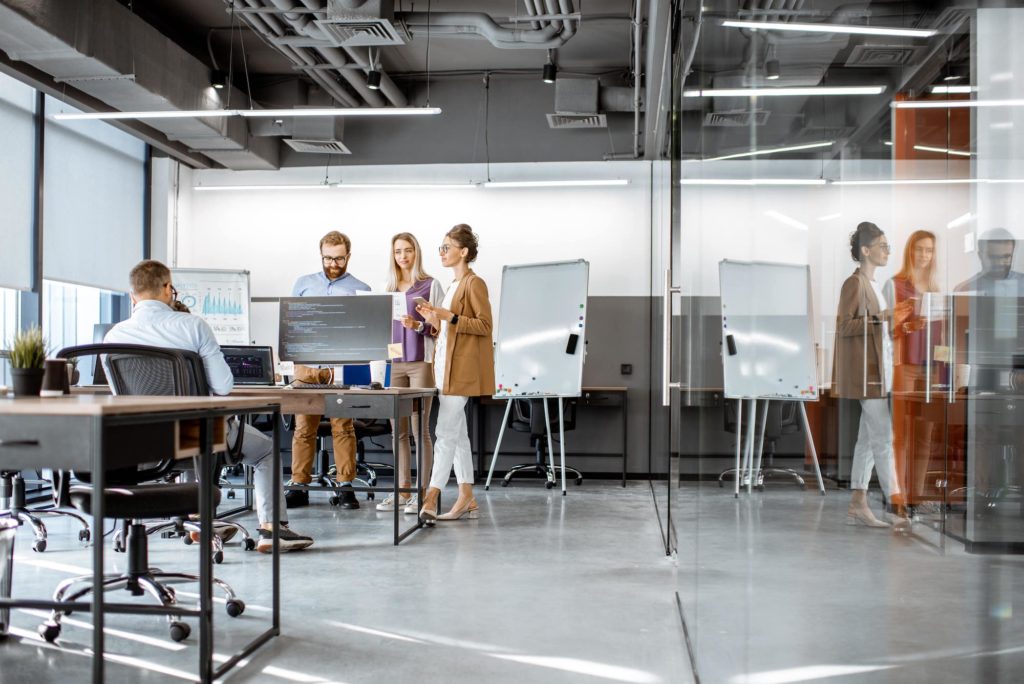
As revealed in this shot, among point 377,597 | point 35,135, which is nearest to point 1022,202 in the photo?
point 377,597

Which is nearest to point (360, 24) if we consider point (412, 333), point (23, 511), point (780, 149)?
point (412, 333)

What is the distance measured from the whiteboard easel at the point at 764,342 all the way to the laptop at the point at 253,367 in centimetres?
364

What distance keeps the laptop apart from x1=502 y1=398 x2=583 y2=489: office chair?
259 cm

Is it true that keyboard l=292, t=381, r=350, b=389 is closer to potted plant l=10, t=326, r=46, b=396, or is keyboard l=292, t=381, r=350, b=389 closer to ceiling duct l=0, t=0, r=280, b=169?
potted plant l=10, t=326, r=46, b=396

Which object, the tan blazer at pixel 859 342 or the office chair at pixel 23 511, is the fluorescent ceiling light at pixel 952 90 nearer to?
the tan blazer at pixel 859 342

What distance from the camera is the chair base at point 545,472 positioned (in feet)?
22.8

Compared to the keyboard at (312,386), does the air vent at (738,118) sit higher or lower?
higher

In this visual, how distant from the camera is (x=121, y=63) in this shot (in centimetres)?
564

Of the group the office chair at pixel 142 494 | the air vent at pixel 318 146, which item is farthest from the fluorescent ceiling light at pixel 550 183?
the office chair at pixel 142 494

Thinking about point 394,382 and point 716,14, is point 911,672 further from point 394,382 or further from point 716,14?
point 394,382

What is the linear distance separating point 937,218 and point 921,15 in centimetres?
19

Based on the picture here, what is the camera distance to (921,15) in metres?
0.82

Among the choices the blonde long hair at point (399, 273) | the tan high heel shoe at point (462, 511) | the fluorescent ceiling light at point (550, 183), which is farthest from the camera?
the fluorescent ceiling light at point (550, 183)

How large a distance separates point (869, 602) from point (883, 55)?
1.79 feet
